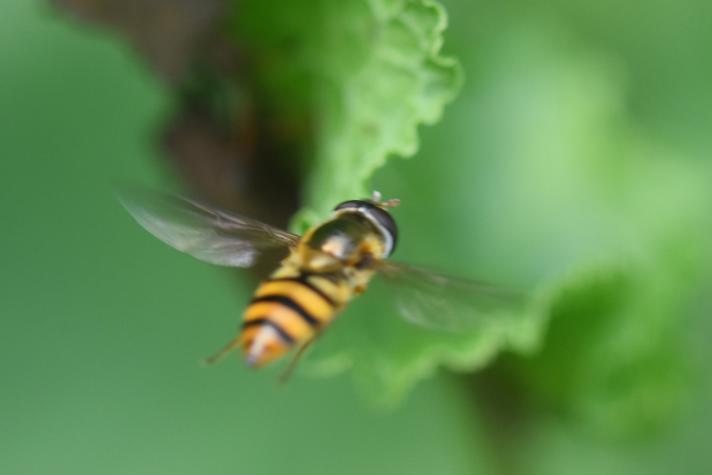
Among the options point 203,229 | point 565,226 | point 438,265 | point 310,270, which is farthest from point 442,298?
point 565,226

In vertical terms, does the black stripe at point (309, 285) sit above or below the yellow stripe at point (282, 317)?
above

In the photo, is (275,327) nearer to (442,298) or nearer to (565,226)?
(442,298)

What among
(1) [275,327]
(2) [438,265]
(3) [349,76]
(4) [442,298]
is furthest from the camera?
(2) [438,265]

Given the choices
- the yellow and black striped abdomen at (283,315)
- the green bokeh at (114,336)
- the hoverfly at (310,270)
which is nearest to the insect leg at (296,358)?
the hoverfly at (310,270)

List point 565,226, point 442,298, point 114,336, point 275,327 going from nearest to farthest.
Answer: point 275,327
point 442,298
point 565,226
point 114,336

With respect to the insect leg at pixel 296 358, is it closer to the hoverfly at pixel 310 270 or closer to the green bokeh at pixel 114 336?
the hoverfly at pixel 310 270

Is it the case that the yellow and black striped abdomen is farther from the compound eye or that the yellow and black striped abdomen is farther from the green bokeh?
the green bokeh

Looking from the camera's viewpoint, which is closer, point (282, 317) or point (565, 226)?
point (282, 317)
